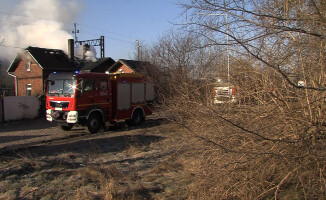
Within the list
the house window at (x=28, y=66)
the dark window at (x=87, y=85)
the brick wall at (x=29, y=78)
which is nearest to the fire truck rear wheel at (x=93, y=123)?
the dark window at (x=87, y=85)

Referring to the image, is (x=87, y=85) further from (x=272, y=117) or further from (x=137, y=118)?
(x=272, y=117)

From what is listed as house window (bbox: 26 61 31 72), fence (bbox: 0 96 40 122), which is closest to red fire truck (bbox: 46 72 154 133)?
fence (bbox: 0 96 40 122)

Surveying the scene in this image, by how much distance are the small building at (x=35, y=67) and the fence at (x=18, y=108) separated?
Result: 45.4ft

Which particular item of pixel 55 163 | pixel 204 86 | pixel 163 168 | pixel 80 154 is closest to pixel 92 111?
pixel 80 154

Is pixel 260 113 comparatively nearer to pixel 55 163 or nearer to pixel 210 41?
pixel 210 41

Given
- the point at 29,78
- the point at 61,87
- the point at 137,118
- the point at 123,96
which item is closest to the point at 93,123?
the point at 61,87

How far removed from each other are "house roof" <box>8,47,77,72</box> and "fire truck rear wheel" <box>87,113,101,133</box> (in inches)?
838

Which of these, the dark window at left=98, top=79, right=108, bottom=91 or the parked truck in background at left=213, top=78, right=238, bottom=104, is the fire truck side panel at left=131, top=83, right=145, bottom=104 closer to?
the dark window at left=98, top=79, right=108, bottom=91

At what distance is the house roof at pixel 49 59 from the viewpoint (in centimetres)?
3250

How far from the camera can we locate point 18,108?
17781 mm

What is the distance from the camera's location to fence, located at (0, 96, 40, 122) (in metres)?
17.0

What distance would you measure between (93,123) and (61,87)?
1945 mm

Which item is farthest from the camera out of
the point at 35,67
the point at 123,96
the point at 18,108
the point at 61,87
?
the point at 35,67

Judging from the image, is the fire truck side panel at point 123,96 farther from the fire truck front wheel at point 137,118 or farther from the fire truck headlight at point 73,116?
the fire truck headlight at point 73,116
